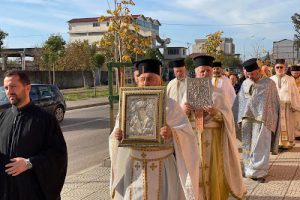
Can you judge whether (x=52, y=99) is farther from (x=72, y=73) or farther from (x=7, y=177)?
(x=72, y=73)

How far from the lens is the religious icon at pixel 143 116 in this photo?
4.02 metres

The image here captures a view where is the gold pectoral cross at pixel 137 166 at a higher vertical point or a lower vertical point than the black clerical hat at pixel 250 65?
lower

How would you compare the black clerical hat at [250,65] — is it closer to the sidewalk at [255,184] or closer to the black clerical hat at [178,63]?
the black clerical hat at [178,63]

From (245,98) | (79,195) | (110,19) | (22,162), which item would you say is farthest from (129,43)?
(22,162)

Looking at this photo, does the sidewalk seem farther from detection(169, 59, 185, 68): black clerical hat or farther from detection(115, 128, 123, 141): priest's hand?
detection(115, 128, 123, 141): priest's hand

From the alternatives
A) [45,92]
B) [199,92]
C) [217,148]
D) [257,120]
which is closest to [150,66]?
[199,92]

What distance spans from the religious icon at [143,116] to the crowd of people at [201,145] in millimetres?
82

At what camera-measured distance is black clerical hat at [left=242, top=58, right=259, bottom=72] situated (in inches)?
278

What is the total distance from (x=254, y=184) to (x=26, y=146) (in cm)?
444

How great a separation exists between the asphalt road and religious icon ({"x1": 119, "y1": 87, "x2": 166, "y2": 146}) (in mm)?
4788

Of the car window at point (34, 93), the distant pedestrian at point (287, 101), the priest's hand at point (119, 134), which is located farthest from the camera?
the car window at point (34, 93)

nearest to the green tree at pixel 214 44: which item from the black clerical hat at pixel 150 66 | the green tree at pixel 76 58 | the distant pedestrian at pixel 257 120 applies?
the distant pedestrian at pixel 257 120

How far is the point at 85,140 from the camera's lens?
12836 millimetres

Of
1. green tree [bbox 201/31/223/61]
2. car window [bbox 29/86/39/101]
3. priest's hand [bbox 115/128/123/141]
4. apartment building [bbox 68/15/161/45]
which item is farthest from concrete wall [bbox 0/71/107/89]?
apartment building [bbox 68/15/161/45]
